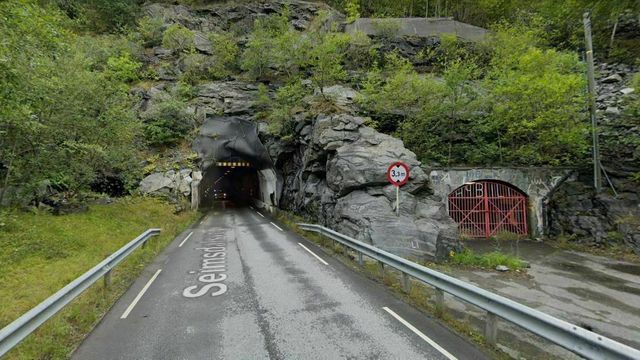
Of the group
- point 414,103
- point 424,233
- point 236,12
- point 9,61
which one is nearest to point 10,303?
point 9,61

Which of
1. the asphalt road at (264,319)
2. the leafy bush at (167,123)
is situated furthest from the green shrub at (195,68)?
the asphalt road at (264,319)

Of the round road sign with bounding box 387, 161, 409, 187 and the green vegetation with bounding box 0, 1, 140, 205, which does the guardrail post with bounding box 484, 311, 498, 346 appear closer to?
the round road sign with bounding box 387, 161, 409, 187

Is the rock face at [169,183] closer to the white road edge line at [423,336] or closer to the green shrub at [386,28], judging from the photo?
the white road edge line at [423,336]

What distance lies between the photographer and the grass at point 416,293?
5.10 metres

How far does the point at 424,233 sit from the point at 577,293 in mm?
4561

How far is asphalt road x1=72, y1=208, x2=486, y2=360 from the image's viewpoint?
15.2 ft

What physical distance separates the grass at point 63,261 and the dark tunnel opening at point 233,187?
2344cm

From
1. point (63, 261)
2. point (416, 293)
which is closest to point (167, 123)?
point (63, 261)

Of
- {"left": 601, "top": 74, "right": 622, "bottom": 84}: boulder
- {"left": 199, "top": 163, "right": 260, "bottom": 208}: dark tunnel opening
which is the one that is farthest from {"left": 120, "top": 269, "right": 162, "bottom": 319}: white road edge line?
{"left": 601, "top": 74, "right": 622, "bottom": 84}: boulder

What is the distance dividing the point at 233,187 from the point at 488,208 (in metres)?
40.2

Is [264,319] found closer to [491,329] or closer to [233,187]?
[491,329]

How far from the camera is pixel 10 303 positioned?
21.1 ft

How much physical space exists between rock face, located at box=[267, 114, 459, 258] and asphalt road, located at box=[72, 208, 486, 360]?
123 inches

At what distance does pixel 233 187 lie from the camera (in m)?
50.2
